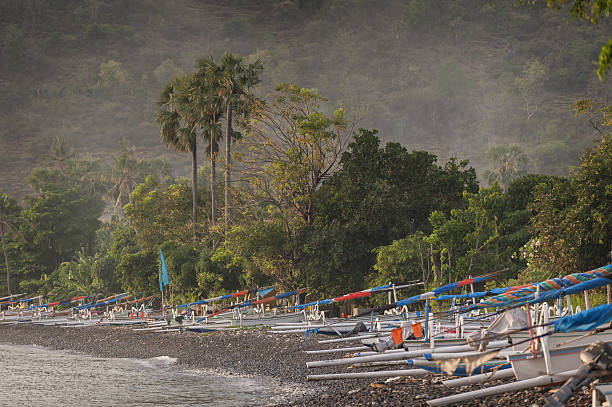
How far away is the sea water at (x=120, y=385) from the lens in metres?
20.7

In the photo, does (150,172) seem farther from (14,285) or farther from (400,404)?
(400,404)

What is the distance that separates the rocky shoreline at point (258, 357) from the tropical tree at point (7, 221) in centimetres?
2194

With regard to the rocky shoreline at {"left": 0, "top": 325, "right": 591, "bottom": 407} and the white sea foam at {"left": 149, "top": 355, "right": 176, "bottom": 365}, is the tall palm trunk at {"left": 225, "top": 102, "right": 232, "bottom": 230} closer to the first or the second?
the rocky shoreline at {"left": 0, "top": 325, "right": 591, "bottom": 407}

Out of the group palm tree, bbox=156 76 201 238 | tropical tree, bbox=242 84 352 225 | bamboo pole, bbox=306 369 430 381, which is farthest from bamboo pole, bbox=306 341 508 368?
palm tree, bbox=156 76 201 238

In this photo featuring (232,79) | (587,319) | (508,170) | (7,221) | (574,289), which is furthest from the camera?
(508,170)

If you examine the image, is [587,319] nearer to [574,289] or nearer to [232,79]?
[574,289]

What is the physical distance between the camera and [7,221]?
76.8 m

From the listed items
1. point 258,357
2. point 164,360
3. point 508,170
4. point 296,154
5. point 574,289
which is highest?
point 508,170

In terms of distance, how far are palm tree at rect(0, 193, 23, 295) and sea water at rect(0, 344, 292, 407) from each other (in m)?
46.1

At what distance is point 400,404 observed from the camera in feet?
47.4

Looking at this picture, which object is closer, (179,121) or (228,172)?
(228,172)

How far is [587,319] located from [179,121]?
179 feet

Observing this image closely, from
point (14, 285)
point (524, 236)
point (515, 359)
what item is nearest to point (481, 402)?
point (515, 359)

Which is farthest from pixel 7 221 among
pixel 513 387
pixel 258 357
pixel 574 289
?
pixel 574 289
